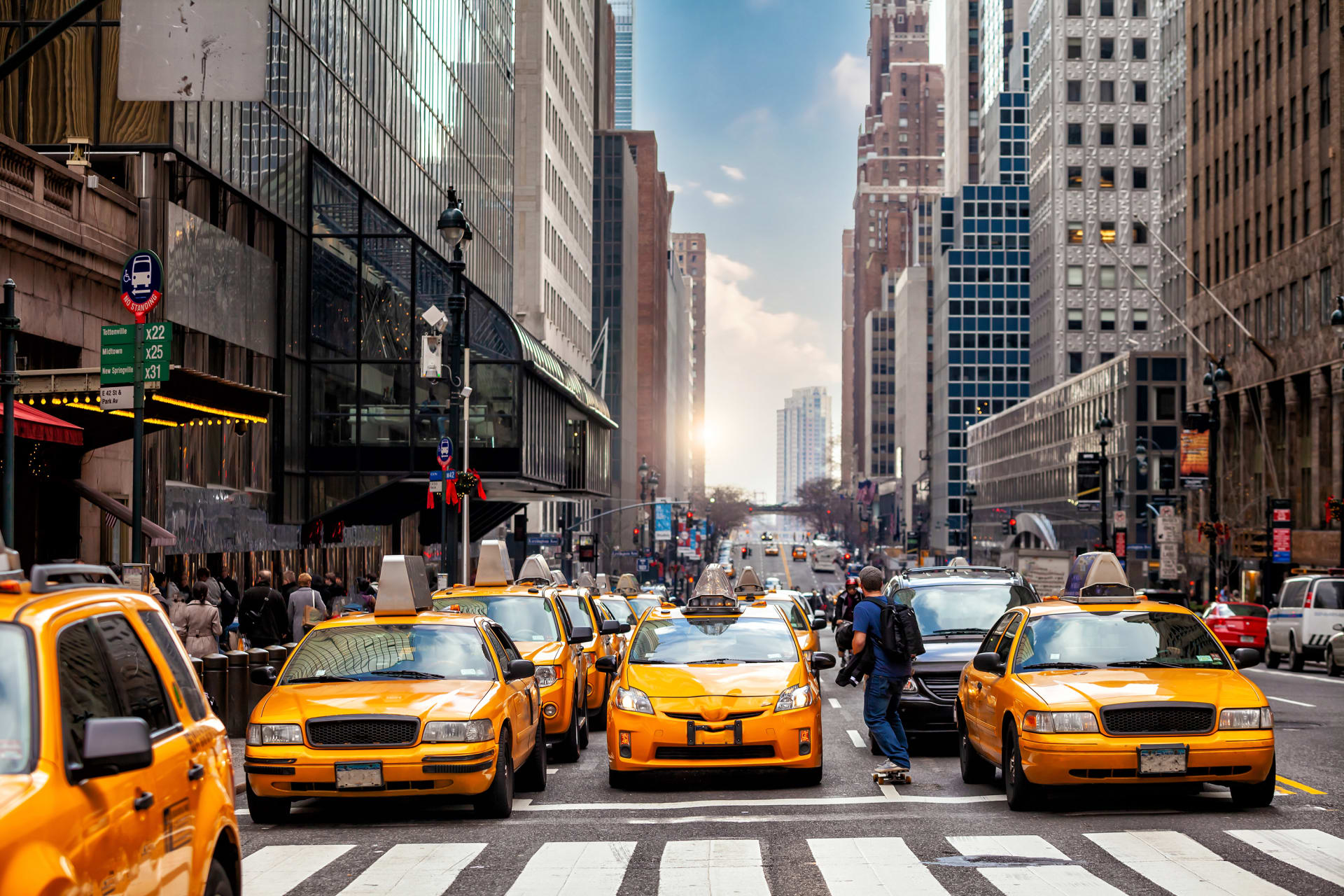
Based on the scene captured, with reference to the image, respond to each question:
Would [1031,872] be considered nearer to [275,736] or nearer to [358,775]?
[358,775]

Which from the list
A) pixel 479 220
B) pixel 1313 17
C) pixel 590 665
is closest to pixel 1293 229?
pixel 1313 17

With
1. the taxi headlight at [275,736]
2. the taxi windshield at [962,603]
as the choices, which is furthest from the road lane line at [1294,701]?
the taxi headlight at [275,736]

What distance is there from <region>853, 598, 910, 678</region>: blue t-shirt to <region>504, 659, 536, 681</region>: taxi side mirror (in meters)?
2.99

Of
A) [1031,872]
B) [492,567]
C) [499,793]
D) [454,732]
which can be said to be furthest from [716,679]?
[492,567]

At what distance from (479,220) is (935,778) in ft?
165

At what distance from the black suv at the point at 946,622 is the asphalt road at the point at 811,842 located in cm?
192

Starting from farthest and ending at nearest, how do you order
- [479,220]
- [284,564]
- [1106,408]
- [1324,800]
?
[1106,408], [479,220], [284,564], [1324,800]

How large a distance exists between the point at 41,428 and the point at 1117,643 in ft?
42.6

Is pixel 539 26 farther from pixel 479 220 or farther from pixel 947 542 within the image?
pixel 947 542

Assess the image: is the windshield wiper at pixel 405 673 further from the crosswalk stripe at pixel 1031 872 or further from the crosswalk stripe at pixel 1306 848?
the crosswalk stripe at pixel 1306 848

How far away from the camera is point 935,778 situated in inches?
576

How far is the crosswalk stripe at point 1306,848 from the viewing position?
9.40 m

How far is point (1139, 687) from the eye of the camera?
12016mm

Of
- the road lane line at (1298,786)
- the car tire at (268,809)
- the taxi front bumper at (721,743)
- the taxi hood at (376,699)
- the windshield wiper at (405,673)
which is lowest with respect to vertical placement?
the road lane line at (1298,786)
